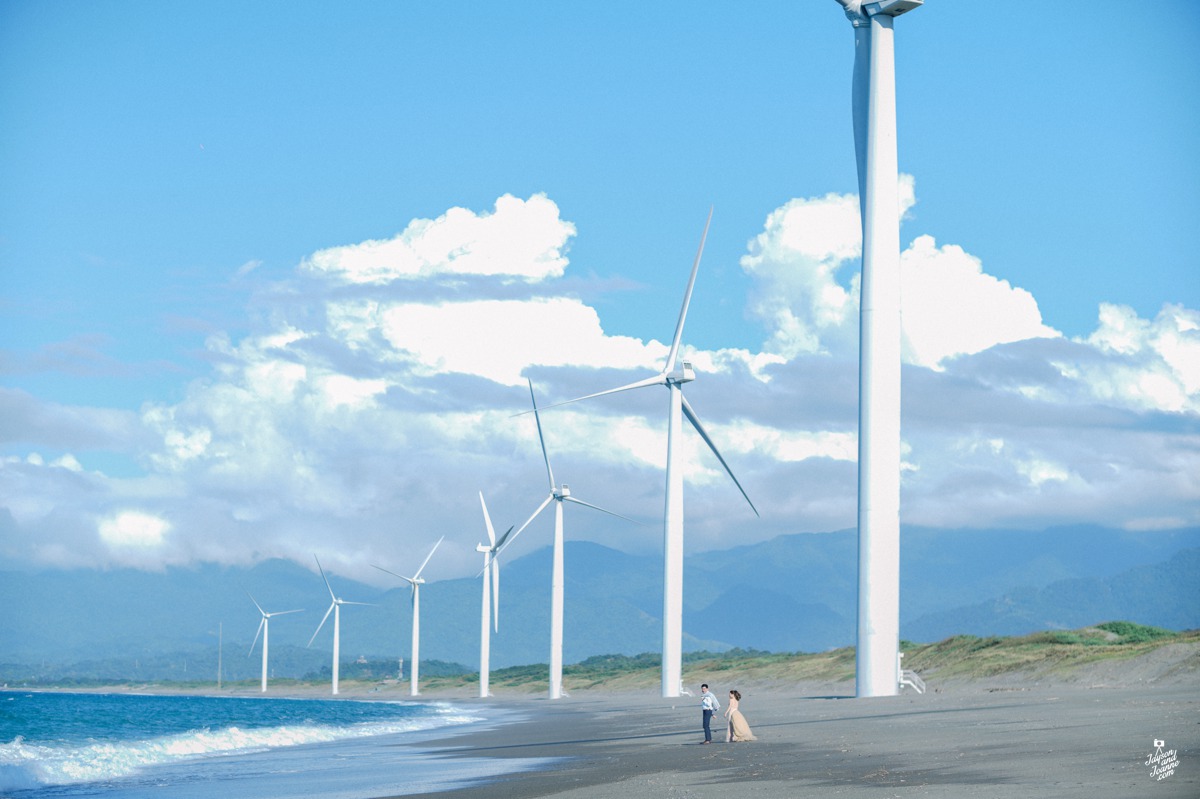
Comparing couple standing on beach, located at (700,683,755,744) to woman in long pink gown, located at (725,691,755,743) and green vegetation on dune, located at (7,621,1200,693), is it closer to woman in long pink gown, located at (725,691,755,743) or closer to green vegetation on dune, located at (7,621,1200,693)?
woman in long pink gown, located at (725,691,755,743)

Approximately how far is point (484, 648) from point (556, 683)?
16.7 m

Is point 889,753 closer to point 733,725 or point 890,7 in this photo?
point 733,725

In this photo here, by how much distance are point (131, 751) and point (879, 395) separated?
29.8 meters

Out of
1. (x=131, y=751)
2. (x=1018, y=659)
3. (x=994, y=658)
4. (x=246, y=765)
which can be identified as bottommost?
(x=131, y=751)

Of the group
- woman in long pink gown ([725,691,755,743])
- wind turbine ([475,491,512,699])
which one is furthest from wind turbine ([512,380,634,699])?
woman in long pink gown ([725,691,755,743])

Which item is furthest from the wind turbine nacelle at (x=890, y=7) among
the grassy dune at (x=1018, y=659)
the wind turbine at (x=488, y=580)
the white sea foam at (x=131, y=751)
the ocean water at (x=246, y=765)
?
the wind turbine at (x=488, y=580)

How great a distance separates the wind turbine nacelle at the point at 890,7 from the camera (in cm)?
3772

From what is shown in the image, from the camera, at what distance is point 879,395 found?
116 ft

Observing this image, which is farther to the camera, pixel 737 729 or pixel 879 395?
pixel 879 395

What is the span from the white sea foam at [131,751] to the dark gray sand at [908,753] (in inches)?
397

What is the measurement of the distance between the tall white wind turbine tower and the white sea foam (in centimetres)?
2039

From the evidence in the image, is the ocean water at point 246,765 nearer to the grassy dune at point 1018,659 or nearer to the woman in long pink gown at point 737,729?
the woman in long pink gown at point 737,729

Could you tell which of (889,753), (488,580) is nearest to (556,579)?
(488,580)

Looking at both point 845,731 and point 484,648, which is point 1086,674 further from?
point 484,648
